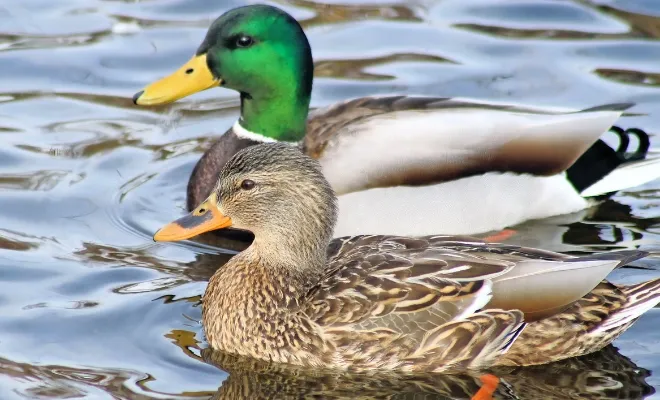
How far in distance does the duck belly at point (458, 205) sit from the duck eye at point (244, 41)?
1.22m

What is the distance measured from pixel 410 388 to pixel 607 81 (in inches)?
207

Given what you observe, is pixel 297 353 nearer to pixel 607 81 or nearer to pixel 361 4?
pixel 607 81

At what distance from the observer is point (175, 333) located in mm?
7984

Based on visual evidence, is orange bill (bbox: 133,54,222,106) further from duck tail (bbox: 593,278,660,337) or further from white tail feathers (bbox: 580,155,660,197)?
duck tail (bbox: 593,278,660,337)

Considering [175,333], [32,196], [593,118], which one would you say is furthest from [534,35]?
[175,333]

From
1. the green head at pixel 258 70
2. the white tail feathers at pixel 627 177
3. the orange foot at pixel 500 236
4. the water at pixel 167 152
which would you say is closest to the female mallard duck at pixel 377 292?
the water at pixel 167 152

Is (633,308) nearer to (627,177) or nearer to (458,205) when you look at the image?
(458,205)

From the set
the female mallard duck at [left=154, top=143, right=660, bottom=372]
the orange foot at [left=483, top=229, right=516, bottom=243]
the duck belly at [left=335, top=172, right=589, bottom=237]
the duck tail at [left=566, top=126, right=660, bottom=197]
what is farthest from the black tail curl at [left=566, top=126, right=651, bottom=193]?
the female mallard duck at [left=154, top=143, right=660, bottom=372]

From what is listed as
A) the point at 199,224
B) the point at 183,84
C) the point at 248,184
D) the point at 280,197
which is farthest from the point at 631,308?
the point at 183,84

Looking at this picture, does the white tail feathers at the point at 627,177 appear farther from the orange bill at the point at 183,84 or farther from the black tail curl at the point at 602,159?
the orange bill at the point at 183,84

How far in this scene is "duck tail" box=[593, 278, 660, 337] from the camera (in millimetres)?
7535

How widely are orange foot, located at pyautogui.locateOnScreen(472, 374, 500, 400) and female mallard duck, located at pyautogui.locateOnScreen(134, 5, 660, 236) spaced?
6.76ft

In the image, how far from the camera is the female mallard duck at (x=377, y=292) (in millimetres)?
7379

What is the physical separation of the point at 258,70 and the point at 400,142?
1053 millimetres
